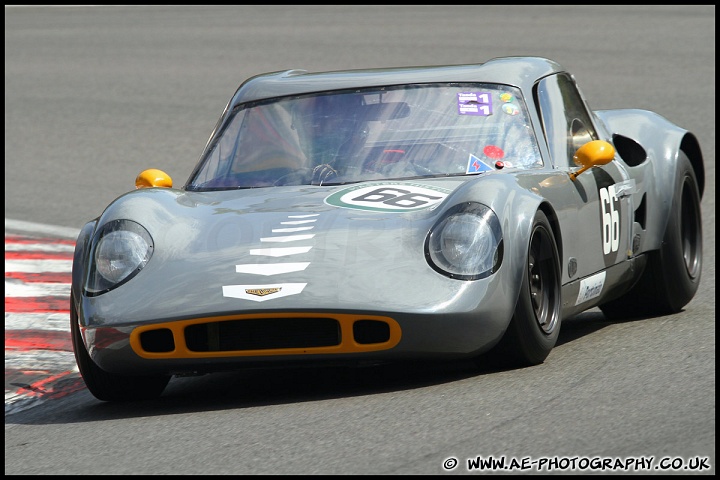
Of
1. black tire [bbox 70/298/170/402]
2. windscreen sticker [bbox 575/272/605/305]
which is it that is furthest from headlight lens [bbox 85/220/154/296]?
windscreen sticker [bbox 575/272/605/305]

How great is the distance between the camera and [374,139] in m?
5.53

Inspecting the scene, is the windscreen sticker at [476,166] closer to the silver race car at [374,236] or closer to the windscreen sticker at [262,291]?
the silver race car at [374,236]

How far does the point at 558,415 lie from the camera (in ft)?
12.9

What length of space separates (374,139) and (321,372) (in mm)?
1001

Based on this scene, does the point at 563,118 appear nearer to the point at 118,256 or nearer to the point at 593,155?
the point at 593,155

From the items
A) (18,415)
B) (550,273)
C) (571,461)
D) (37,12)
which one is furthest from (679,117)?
(37,12)

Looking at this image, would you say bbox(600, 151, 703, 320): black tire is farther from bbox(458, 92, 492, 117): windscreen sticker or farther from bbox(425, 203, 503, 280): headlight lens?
bbox(425, 203, 503, 280): headlight lens

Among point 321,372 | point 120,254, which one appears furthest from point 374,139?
point 120,254

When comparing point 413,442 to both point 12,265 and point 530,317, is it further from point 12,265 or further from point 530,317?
point 12,265

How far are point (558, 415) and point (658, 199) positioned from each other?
2.57 m

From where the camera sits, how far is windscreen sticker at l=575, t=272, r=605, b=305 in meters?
5.33

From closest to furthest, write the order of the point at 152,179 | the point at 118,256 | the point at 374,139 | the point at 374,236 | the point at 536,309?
the point at 374,236
the point at 118,256
the point at 536,309
the point at 374,139
the point at 152,179

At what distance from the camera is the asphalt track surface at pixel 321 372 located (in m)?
3.70

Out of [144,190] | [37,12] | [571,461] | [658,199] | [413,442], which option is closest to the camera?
[571,461]
